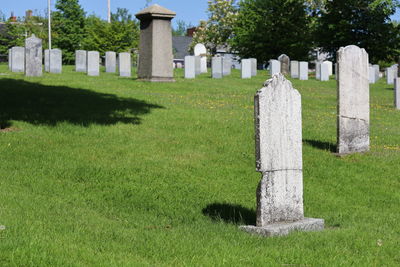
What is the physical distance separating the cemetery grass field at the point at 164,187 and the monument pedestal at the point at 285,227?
19 cm

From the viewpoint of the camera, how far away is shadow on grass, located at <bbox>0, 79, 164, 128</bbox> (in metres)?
14.8

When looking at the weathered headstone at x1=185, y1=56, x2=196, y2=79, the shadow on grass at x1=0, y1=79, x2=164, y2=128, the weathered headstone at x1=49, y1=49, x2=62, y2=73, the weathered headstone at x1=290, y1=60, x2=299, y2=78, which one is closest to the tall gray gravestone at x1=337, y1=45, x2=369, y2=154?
the shadow on grass at x1=0, y1=79, x2=164, y2=128

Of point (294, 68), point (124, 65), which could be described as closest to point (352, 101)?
point (124, 65)

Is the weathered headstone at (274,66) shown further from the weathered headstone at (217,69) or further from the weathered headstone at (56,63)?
the weathered headstone at (56,63)

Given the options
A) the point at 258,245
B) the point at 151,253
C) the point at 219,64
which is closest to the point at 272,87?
the point at 258,245

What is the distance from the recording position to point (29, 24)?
74312mm

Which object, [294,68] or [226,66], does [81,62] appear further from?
[294,68]

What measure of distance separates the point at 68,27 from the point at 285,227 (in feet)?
210

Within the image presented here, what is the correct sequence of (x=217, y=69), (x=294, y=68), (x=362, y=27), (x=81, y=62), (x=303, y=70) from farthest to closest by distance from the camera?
(x=362, y=27) → (x=294, y=68) → (x=303, y=70) → (x=81, y=62) → (x=217, y=69)

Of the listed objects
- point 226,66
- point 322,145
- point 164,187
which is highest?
point 226,66

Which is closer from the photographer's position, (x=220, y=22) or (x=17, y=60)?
(x=17, y=60)

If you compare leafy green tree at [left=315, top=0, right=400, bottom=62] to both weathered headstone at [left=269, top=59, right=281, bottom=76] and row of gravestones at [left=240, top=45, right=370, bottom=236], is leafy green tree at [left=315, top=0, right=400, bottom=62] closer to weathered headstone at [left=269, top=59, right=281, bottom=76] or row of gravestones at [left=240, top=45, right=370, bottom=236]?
weathered headstone at [left=269, top=59, right=281, bottom=76]

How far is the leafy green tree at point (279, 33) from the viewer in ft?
176

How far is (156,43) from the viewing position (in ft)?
78.9
